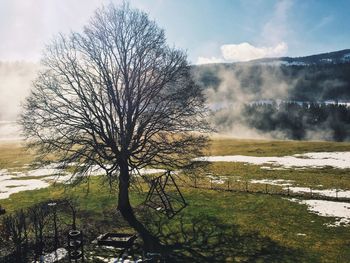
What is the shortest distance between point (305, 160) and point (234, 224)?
4161cm

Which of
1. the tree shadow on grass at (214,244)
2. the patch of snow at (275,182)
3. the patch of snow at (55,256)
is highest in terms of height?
the patch of snow at (275,182)

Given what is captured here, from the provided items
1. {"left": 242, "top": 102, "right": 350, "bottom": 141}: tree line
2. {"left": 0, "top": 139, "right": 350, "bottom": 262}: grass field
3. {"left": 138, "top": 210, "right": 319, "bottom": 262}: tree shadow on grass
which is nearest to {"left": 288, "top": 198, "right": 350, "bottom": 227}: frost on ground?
{"left": 0, "top": 139, "right": 350, "bottom": 262}: grass field

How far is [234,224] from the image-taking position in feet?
90.2

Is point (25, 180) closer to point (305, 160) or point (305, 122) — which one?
point (305, 160)

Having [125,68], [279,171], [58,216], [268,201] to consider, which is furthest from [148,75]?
[279,171]

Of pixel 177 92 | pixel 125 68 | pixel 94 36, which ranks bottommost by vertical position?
pixel 177 92

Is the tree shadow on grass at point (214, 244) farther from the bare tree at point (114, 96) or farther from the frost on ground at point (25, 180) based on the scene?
the frost on ground at point (25, 180)

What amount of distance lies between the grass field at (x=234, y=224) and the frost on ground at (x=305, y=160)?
1389 centimetres

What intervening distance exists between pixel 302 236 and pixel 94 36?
70.5 ft

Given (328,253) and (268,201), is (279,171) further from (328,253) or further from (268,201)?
(328,253)

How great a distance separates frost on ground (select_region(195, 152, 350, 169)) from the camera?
5838cm

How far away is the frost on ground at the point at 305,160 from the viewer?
58.4m

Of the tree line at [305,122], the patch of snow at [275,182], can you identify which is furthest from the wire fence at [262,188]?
the tree line at [305,122]

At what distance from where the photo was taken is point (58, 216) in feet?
101
